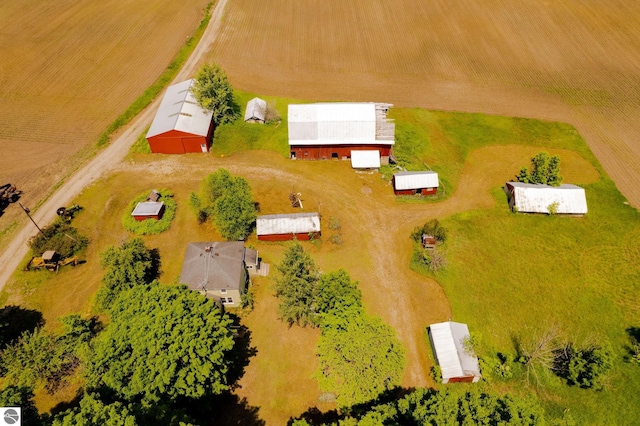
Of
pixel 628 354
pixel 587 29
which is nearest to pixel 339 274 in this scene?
pixel 628 354

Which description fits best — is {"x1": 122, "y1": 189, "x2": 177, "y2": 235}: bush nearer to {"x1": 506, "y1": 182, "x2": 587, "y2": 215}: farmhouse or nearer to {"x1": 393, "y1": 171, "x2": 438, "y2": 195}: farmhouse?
{"x1": 393, "y1": 171, "x2": 438, "y2": 195}: farmhouse

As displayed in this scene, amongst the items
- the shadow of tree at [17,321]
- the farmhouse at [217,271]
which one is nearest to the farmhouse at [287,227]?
the farmhouse at [217,271]

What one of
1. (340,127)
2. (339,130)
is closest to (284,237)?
(339,130)

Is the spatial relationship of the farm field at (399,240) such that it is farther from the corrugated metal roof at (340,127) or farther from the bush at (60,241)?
the corrugated metal roof at (340,127)

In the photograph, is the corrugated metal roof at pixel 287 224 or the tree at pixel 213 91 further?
the tree at pixel 213 91

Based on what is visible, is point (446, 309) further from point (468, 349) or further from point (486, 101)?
point (486, 101)

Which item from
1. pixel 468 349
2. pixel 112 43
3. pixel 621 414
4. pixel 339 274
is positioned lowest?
pixel 621 414

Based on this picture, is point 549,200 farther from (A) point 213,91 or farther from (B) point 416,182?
(A) point 213,91
